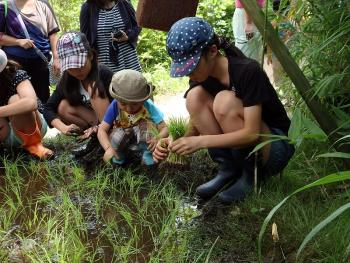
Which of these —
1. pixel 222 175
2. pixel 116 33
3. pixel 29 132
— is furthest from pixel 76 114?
pixel 222 175

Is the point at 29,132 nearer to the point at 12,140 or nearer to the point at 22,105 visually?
the point at 12,140

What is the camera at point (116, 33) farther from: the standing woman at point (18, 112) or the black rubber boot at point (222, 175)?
the black rubber boot at point (222, 175)

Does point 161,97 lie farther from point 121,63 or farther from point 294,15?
point 294,15

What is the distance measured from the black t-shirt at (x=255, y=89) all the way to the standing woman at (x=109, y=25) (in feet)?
4.88

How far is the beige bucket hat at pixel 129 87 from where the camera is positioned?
267cm

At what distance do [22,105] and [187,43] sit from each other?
1.37 m

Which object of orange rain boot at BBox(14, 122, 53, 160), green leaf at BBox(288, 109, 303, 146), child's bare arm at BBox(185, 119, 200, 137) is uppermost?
green leaf at BBox(288, 109, 303, 146)

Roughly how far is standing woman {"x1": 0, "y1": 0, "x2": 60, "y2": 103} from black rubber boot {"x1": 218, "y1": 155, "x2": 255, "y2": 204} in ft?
6.81

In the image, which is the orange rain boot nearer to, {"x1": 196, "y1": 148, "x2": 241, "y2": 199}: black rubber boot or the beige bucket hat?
the beige bucket hat

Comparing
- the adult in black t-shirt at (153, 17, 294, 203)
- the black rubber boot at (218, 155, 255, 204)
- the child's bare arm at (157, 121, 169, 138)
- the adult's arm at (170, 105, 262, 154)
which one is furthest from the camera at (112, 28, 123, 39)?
the black rubber boot at (218, 155, 255, 204)

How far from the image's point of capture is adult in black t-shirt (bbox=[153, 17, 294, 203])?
2.16 m

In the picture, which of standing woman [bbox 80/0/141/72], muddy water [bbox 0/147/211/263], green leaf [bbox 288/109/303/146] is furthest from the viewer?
standing woman [bbox 80/0/141/72]

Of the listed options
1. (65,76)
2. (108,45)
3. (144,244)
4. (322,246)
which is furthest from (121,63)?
(322,246)

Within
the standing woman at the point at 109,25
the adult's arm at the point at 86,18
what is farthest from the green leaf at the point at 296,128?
the adult's arm at the point at 86,18
